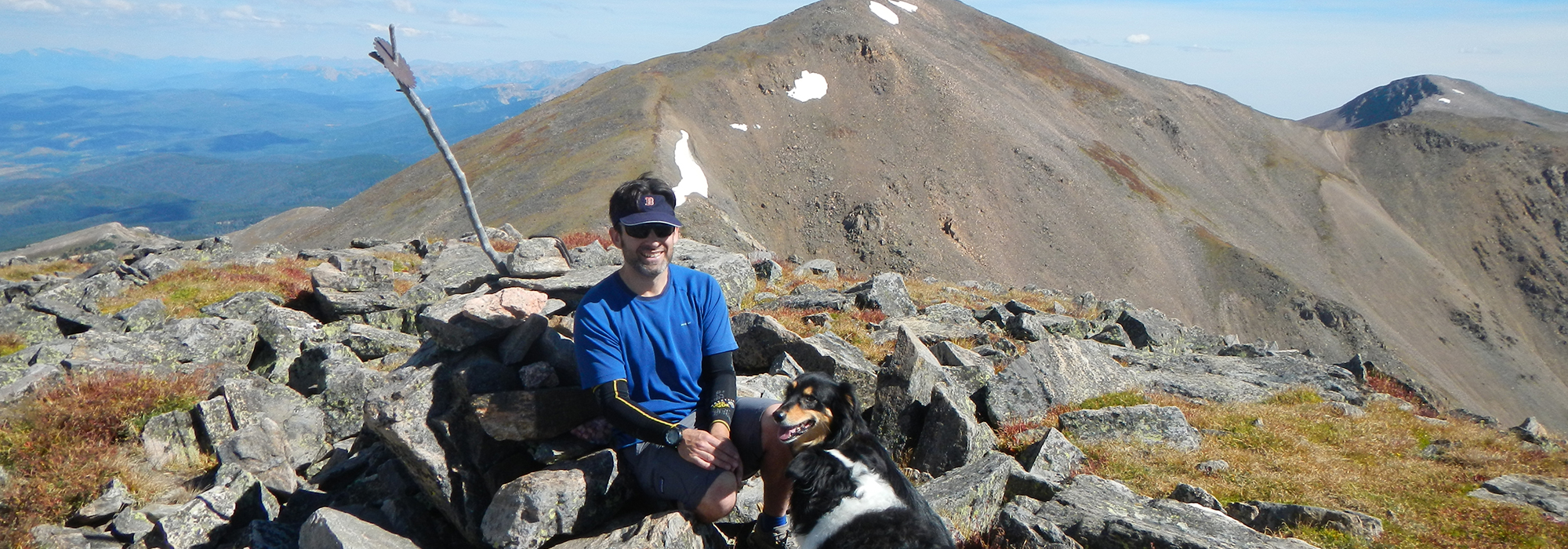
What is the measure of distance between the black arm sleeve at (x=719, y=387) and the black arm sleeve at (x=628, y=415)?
52cm

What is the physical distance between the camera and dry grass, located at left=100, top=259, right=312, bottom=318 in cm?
1642

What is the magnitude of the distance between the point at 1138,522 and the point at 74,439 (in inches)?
449

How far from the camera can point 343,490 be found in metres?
8.06

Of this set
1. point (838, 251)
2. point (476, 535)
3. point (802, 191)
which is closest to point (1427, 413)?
point (476, 535)

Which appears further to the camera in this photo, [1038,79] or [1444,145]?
[1444,145]

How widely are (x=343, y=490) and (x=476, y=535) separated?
1.99 metres

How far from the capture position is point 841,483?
6.26 meters

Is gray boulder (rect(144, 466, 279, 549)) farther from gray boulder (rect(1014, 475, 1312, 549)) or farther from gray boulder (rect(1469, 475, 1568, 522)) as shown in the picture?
gray boulder (rect(1469, 475, 1568, 522))

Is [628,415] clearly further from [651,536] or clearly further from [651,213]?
[651,213]

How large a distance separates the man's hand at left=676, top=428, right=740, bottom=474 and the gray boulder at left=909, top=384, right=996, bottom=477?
13.7ft

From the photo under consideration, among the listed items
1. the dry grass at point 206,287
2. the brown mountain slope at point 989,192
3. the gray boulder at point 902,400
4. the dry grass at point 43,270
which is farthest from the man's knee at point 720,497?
the brown mountain slope at point 989,192

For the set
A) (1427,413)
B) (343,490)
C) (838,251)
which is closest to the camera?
(343,490)

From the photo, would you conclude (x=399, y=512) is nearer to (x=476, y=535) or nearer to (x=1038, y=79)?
(x=476, y=535)

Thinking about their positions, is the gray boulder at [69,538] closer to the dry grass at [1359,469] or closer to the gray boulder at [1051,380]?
the gray boulder at [1051,380]
